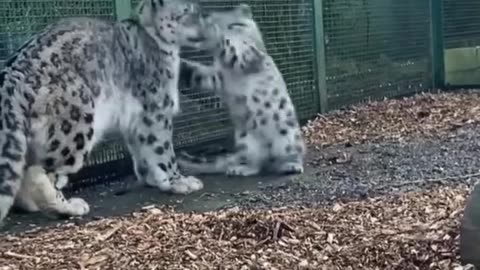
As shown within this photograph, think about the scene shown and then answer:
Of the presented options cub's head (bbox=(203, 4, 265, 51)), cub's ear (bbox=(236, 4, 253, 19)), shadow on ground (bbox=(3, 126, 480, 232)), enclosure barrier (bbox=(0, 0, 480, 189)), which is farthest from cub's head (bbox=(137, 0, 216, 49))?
shadow on ground (bbox=(3, 126, 480, 232))

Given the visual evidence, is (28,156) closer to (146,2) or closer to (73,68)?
(73,68)

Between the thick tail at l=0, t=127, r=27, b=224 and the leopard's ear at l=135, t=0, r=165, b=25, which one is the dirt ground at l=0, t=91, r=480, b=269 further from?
the leopard's ear at l=135, t=0, r=165, b=25

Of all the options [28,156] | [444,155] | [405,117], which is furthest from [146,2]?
[405,117]

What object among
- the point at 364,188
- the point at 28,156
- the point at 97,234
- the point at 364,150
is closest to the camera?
the point at 97,234

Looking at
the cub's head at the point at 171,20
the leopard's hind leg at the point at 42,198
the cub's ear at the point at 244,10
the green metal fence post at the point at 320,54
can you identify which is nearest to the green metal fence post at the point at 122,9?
the cub's head at the point at 171,20

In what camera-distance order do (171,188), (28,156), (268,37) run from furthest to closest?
(268,37) < (171,188) < (28,156)

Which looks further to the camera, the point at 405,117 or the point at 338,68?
the point at 338,68

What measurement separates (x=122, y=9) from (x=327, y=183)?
1701 mm

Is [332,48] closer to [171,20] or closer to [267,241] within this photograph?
[171,20]

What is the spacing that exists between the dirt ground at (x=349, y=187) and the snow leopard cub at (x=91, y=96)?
23cm

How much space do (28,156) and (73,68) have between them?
533mm

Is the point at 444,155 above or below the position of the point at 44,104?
below

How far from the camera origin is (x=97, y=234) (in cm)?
356

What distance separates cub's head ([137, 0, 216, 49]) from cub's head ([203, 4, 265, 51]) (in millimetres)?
219
